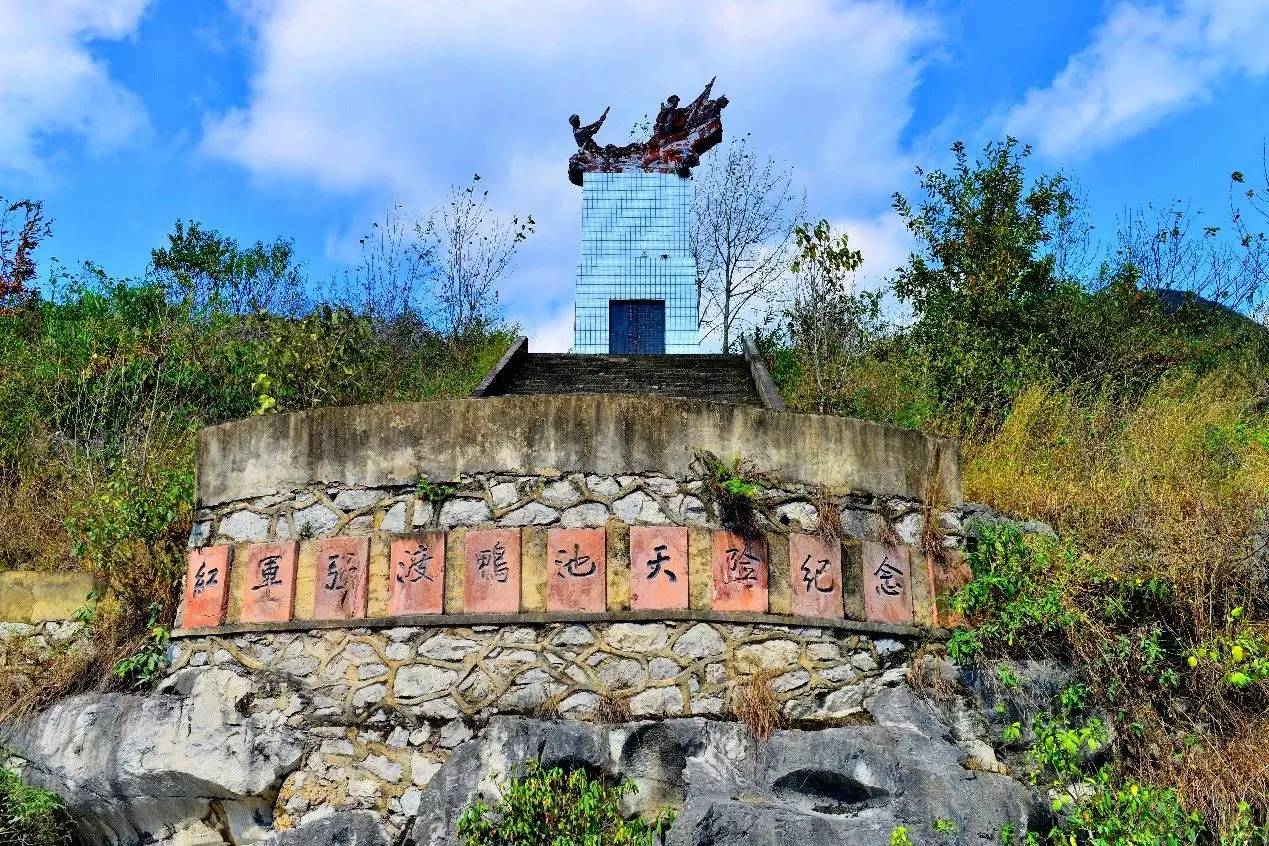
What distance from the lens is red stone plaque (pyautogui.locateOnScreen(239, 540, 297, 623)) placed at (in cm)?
725

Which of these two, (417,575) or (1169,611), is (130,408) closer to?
(417,575)

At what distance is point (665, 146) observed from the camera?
54.2 ft

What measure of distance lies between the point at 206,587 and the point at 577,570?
2376 millimetres

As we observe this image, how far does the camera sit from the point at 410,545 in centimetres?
716

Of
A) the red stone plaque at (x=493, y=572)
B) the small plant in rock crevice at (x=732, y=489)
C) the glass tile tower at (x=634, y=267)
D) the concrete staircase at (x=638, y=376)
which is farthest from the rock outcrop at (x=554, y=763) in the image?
the glass tile tower at (x=634, y=267)

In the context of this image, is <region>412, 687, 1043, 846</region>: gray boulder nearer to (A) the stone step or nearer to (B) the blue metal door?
(A) the stone step

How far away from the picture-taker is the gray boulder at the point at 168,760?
22.7ft

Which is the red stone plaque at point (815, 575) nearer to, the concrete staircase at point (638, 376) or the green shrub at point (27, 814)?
the concrete staircase at point (638, 376)

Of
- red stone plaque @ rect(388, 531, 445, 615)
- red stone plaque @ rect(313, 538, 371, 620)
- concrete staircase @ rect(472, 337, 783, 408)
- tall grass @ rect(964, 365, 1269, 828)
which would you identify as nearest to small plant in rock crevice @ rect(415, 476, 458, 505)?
red stone plaque @ rect(388, 531, 445, 615)

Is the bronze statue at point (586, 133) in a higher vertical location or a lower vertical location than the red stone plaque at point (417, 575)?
higher

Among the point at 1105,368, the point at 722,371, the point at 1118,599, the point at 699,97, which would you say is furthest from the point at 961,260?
the point at 1118,599

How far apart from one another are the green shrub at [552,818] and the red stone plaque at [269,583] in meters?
1.75

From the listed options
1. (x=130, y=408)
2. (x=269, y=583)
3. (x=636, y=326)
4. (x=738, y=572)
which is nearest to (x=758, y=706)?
(x=738, y=572)

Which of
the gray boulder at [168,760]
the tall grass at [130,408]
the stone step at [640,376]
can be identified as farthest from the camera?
the stone step at [640,376]
